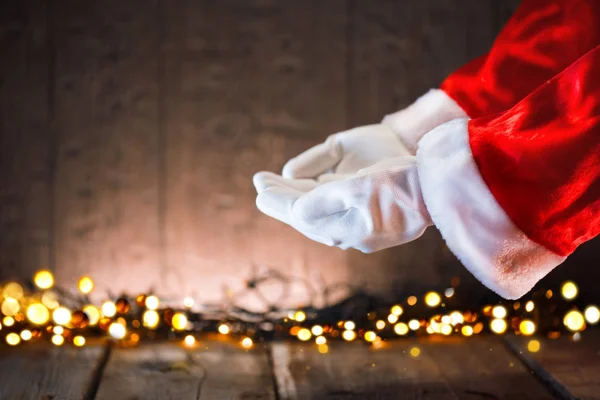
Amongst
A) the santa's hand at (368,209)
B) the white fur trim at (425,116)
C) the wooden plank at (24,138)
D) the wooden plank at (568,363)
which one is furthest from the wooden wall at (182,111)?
the santa's hand at (368,209)

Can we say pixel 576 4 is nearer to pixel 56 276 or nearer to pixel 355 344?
pixel 355 344

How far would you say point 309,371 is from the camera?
56.9 inches

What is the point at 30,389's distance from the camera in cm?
133

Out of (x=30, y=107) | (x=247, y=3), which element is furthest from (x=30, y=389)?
(x=247, y=3)

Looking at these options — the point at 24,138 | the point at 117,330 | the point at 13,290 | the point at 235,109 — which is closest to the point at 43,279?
the point at 13,290

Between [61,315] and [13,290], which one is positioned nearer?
[61,315]

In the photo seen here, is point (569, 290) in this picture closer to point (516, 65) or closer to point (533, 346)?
point (533, 346)

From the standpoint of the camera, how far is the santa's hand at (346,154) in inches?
39.8

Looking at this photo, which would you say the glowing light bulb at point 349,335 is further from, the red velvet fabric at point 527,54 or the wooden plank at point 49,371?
the red velvet fabric at point 527,54

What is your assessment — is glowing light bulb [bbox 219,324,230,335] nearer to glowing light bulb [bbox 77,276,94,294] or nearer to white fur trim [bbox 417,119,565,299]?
glowing light bulb [bbox 77,276,94,294]

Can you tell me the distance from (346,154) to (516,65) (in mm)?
261

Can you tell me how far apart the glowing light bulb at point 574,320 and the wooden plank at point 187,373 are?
70 centimetres

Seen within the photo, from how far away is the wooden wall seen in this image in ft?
5.33

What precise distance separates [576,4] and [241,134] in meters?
0.85
